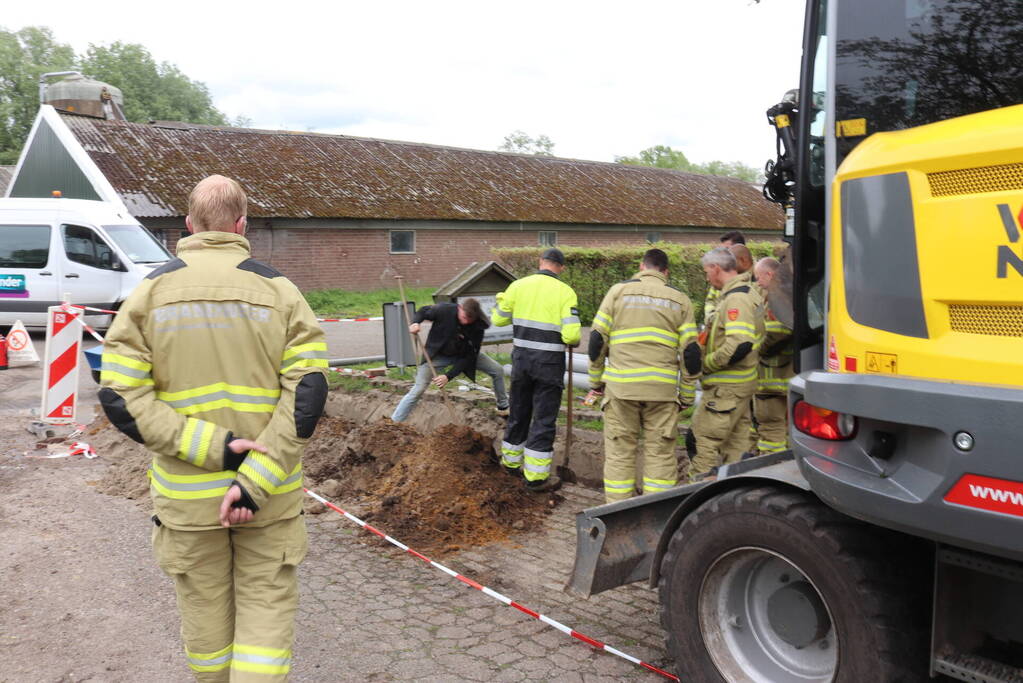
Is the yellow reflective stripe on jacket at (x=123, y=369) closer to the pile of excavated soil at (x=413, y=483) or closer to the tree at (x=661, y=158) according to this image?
the pile of excavated soil at (x=413, y=483)

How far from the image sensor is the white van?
48.7ft

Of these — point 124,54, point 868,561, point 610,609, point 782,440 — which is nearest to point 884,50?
point 868,561

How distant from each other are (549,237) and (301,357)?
26.5 metres

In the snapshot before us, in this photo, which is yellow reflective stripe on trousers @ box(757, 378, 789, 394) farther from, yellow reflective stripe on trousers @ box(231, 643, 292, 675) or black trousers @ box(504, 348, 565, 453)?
yellow reflective stripe on trousers @ box(231, 643, 292, 675)

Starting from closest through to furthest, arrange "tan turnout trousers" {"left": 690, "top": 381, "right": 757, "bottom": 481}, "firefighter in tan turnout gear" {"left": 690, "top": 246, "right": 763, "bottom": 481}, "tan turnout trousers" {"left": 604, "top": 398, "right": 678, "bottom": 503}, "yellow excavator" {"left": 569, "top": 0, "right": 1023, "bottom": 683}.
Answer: "yellow excavator" {"left": 569, "top": 0, "right": 1023, "bottom": 683} → "firefighter in tan turnout gear" {"left": 690, "top": 246, "right": 763, "bottom": 481} → "tan turnout trousers" {"left": 604, "top": 398, "right": 678, "bottom": 503} → "tan turnout trousers" {"left": 690, "top": 381, "right": 757, "bottom": 481}

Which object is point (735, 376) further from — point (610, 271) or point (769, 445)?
point (610, 271)

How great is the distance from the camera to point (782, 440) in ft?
21.4

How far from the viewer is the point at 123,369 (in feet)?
9.49

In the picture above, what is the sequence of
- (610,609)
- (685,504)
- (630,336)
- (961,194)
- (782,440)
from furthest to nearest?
1. (782,440)
2. (630,336)
3. (610,609)
4. (685,504)
5. (961,194)

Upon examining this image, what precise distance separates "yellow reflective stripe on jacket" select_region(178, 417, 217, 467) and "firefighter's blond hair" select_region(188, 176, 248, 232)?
699 millimetres

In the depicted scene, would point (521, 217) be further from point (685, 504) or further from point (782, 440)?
point (685, 504)

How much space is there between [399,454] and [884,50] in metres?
5.19

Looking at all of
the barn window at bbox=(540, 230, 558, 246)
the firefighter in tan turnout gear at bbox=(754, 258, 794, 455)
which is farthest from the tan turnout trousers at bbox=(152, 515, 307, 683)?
the barn window at bbox=(540, 230, 558, 246)

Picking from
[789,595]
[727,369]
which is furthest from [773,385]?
[789,595]
